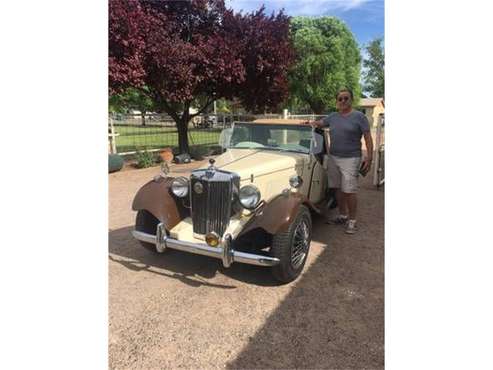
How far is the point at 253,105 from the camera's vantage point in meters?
11.9

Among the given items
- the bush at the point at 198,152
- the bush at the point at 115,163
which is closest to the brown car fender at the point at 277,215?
the bush at the point at 115,163

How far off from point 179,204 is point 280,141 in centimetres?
166

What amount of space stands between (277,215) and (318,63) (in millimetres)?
26459

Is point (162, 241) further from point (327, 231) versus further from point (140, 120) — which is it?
point (140, 120)

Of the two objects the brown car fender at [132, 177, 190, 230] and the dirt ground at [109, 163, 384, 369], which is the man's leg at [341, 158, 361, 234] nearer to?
the dirt ground at [109, 163, 384, 369]

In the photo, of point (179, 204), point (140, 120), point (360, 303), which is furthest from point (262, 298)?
point (140, 120)

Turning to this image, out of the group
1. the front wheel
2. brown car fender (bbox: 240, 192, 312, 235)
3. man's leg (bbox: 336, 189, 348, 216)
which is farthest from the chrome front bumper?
man's leg (bbox: 336, 189, 348, 216)

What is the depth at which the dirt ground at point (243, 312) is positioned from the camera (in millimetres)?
2375

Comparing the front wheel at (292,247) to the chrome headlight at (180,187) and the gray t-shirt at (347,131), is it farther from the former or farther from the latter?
the gray t-shirt at (347,131)

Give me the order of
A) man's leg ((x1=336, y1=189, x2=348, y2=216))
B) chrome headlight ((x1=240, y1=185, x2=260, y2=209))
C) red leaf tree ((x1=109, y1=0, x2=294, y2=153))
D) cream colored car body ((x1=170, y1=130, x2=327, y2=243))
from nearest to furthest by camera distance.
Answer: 1. chrome headlight ((x1=240, y1=185, x2=260, y2=209))
2. cream colored car body ((x1=170, y1=130, x2=327, y2=243))
3. man's leg ((x1=336, y1=189, x2=348, y2=216))
4. red leaf tree ((x1=109, y1=0, x2=294, y2=153))

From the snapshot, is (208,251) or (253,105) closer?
(208,251)

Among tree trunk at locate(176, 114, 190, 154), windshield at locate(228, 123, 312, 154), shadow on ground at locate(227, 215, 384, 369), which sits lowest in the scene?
shadow on ground at locate(227, 215, 384, 369)

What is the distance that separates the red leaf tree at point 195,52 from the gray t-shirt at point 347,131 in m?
5.19

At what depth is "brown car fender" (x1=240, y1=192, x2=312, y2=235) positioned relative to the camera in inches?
123
